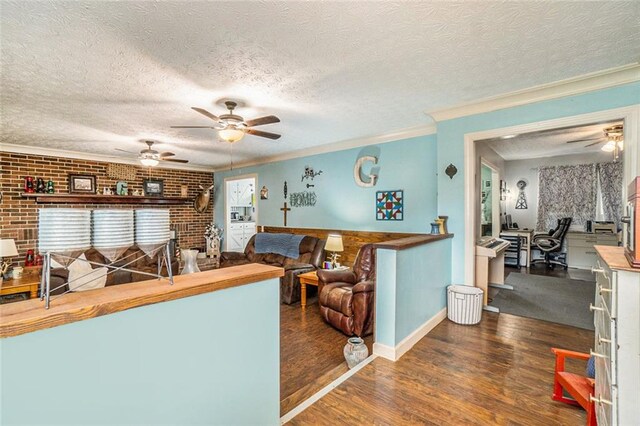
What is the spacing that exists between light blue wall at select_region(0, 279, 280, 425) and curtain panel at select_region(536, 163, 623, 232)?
288 inches

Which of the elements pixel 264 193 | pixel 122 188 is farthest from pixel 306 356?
pixel 122 188

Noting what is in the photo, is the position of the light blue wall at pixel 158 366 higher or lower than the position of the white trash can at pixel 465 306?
higher

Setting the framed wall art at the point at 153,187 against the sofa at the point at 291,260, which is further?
the framed wall art at the point at 153,187

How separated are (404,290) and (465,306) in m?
0.94

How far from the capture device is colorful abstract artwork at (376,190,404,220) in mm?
4195

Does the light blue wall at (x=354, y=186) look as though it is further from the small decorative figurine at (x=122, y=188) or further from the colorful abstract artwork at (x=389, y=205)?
the small decorative figurine at (x=122, y=188)

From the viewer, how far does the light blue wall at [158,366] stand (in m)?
0.79

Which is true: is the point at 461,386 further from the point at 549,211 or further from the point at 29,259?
the point at 549,211

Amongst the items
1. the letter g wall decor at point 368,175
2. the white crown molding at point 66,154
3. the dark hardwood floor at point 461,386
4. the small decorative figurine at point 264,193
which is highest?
the white crown molding at point 66,154

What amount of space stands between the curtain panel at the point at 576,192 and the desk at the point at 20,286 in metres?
8.95

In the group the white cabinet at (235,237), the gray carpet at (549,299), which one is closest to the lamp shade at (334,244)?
the gray carpet at (549,299)

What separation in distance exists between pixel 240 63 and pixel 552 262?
6917 millimetres

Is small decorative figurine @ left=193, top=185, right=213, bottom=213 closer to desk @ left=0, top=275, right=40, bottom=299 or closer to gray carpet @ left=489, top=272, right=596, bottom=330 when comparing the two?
desk @ left=0, top=275, right=40, bottom=299

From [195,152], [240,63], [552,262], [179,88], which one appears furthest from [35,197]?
[552,262]
